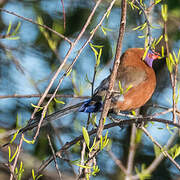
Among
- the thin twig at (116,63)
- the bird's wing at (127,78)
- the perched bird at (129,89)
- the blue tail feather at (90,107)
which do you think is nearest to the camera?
the thin twig at (116,63)

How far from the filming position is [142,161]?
462cm

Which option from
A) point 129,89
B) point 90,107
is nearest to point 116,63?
point 90,107

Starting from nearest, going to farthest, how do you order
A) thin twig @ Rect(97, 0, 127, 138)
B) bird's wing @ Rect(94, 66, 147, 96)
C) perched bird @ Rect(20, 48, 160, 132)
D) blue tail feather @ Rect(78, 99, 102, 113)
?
thin twig @ Rect(97, 0, 127, 138) < blue tail feather @ Rect(78, 99, 102, 113) < perched bird @ Rect(20, 48, 160, 132) < bird's wing @ Rect(94, 66, 147, 96)

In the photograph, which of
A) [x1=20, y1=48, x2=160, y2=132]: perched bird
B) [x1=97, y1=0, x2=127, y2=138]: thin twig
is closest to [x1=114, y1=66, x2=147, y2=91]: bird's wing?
[x1=20, y1=48, x2=160, y2=132]: perched bird

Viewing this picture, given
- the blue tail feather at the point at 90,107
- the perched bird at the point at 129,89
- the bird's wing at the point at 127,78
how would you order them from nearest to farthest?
the blue tail feather at the point at 90,107 < the perched bird at the point at 129,89 < the bird's wing at the point at 127,78

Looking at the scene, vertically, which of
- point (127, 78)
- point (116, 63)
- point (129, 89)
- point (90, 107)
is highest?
point (127, 78)

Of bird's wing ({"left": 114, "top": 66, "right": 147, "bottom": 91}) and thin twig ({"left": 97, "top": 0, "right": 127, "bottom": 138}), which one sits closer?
thin twig ({"left": 97, "top": 0, "right": 127, "bottom": 138})

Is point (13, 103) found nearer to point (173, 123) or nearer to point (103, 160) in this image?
point (103, 160)

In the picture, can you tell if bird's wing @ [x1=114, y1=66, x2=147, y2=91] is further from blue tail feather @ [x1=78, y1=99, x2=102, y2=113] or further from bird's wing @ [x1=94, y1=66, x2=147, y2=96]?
blue tail feather @ [x1=78, y1=99, x2=102, y2=113]

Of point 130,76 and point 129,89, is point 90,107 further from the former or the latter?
point 130,76

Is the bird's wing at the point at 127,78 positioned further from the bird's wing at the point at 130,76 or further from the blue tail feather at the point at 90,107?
the blue tail feather at the point at 90,107

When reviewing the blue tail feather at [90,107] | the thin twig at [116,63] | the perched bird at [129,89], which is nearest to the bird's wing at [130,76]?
the perched bird at [129,89]

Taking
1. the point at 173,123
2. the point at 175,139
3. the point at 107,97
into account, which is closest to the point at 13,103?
the point at 175,139

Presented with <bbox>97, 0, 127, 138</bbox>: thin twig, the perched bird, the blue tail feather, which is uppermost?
the perched bird
